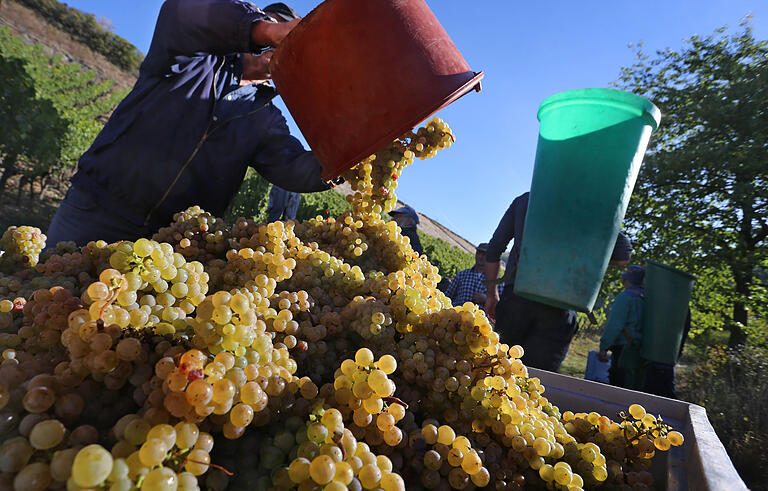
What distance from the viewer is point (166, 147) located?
174 cm

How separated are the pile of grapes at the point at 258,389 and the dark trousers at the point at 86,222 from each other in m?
0.63

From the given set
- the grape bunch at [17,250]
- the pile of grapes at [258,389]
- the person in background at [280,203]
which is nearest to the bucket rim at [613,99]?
the pile of grapes at [258,389]

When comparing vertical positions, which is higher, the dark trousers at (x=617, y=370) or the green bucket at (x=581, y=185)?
the green bucket at (x=581, y=185)

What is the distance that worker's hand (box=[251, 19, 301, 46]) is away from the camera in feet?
4.40

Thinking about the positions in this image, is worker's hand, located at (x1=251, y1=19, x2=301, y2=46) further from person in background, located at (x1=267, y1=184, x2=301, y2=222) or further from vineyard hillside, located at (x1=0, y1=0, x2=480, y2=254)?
vineyard hillside, located at (x1=0, y1=0, x2=480, y2=254)

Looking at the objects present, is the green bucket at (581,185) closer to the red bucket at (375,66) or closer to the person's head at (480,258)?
the red bucket at (375,66)

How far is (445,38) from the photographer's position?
1184 mm

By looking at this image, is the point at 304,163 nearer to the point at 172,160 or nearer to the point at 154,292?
the point at 172,160

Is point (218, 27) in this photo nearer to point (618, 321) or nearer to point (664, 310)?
point (664, 310)

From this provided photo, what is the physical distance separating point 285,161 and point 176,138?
1.70ft

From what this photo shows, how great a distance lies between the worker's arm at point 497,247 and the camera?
341 centimetres

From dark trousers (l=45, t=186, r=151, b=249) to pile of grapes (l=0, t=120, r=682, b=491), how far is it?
628 mm

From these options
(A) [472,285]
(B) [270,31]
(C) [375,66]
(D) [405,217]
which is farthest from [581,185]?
(A) [472,285]

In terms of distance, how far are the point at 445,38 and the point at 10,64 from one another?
1216 cm
